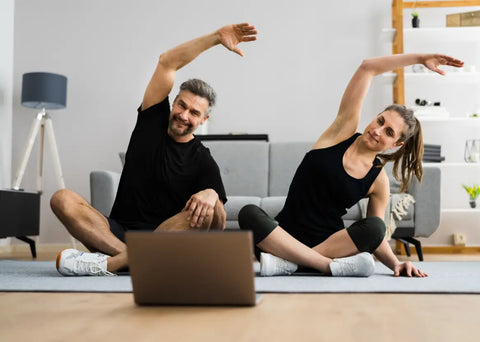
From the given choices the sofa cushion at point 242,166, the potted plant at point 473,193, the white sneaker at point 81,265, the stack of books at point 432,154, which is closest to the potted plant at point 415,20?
the stack of books at point 432,154

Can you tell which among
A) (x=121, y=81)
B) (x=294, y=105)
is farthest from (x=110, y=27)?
(x=294, y=105)

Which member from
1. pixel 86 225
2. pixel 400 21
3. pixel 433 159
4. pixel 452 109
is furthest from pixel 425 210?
pixel 86 225

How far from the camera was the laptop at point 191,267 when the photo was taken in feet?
3.89

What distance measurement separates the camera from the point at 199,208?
6.89 ft

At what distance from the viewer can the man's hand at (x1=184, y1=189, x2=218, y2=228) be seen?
2.10m

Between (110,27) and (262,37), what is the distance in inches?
52.0

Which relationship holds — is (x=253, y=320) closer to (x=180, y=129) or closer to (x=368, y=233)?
(x=368, y=233)

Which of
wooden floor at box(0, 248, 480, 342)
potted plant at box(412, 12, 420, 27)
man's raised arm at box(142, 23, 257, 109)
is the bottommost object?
wooden floor at box(0, 248, 480, 342)

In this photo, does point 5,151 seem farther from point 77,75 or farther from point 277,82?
point 277,82

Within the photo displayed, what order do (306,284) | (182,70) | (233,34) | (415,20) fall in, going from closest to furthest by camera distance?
(306,284) → (233,34) → (415,20) → (182,70)

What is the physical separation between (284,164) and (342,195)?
2152mm

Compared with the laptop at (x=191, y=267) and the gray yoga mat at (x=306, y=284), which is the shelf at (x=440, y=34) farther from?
the laptop at (x=191, y=267)

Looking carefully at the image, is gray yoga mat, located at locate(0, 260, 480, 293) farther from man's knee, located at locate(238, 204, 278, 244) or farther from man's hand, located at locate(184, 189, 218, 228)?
man's hand, located at locate(184, 189, 218, 228)

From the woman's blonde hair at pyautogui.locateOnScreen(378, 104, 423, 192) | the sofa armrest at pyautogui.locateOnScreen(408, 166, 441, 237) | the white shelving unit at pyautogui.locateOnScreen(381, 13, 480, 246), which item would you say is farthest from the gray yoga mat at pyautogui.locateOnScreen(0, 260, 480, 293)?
the white shelving unit at pyautogui.locateOnScreen(381, 13, 480, 246)
